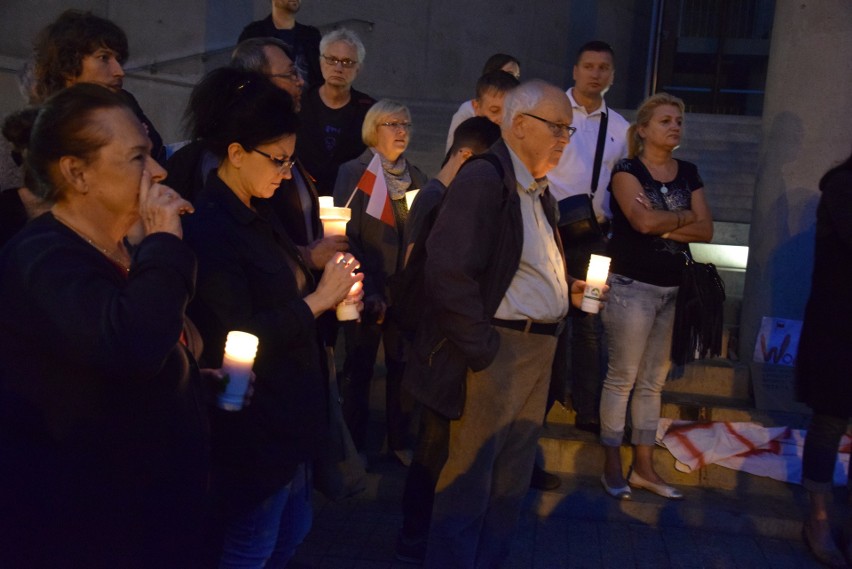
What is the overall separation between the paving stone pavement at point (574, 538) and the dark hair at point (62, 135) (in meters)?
2.52

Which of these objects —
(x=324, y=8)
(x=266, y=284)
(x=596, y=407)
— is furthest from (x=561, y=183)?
(x=324, y=8)

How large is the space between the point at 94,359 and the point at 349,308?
4.11 feet

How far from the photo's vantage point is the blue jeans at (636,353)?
446cm

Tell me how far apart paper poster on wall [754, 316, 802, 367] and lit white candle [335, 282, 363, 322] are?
3250 millimetres

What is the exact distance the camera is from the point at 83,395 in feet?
6.19

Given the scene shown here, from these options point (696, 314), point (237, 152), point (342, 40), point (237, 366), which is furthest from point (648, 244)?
point (237, 366)

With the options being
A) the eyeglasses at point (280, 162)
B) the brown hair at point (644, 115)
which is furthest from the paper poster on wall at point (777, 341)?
the eyeglasses at point (280, 162)

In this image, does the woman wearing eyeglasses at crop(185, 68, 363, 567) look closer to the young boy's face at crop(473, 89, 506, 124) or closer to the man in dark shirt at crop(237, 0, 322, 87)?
the young boy's face at crop(473, 89, 506, 124)

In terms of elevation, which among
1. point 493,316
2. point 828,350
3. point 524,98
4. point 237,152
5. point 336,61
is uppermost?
point 336,61

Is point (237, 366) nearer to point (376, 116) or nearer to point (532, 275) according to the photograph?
point (532, 275)

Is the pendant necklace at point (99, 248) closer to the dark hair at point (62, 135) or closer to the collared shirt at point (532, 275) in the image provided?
the dark hair at point (62, 135)

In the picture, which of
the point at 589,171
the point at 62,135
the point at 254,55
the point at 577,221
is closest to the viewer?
the point at 62,135

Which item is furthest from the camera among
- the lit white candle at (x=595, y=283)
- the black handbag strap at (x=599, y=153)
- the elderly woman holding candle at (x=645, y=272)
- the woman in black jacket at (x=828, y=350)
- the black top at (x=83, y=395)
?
the black handbag strap at (x=599, y=153)

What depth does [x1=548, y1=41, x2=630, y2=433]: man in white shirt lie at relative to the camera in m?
4.95
